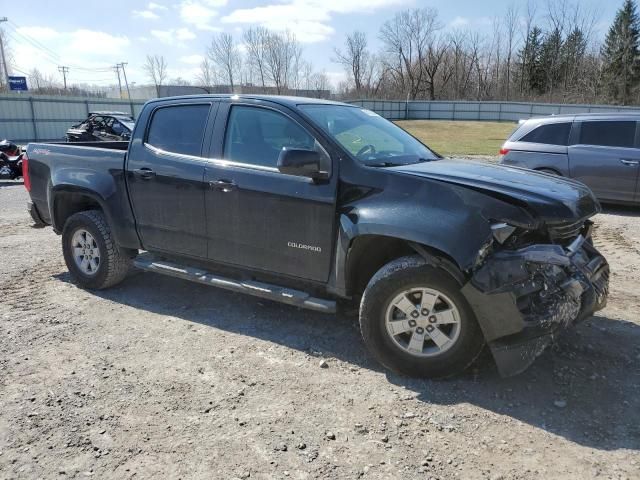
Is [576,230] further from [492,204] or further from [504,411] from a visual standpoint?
[504,411]

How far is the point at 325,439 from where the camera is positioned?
2932 millimetres

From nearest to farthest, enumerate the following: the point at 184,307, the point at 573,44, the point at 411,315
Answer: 1. the point at 411,315
2. the point at 184,307
3. the point at 573,44

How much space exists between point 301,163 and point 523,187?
1.53m

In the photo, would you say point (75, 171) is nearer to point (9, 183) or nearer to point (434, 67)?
point (9, 183)

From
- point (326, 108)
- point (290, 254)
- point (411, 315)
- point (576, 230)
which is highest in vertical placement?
point (326, 108)

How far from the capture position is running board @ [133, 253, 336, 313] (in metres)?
3.94

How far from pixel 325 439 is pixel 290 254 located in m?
1.52

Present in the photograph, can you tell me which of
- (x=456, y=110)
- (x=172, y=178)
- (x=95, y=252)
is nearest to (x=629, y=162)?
(x=172, y=178)

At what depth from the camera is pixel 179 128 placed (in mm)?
4730

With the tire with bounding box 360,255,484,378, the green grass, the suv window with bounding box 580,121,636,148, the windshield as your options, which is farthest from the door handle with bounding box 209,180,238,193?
the green grass

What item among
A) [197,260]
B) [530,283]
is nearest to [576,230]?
[530,283]

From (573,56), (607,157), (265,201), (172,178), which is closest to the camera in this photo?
(265,201)

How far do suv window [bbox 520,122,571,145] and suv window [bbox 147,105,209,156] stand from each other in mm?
7274

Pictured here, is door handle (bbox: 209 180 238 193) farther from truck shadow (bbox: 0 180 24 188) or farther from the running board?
truck shadow (bbox: 0 180 24 188)
